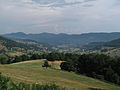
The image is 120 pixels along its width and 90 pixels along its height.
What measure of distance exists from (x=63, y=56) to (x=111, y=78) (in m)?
54.1

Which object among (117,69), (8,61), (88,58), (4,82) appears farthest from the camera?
(8,61)

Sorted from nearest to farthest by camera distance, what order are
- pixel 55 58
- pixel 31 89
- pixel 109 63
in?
1. pixel 31 89
2. pixel 109 63
3. pixel 55 58

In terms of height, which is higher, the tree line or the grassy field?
the grassy field

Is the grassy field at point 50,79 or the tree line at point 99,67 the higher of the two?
the grassy field at point 50,79

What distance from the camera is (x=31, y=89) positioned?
28.4 ft

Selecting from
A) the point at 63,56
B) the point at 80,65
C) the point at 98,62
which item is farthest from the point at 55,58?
the point at 98,62

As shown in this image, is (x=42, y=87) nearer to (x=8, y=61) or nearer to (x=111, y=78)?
(x=111, y=78)

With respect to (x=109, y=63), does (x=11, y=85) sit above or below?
above

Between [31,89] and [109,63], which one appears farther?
[109,63]

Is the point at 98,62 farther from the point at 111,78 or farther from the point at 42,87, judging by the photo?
the point at 42,87

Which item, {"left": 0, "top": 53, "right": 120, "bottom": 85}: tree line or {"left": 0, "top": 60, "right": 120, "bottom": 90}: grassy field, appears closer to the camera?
{"left": 0, "top": 60, "right": 120, "bottom": 90}: grassy field

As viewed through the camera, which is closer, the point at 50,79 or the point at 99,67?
the point at 50,79

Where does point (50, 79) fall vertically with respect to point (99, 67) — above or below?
above

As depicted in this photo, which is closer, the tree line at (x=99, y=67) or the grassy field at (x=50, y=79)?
the grassy field at (x=50, y=79)
